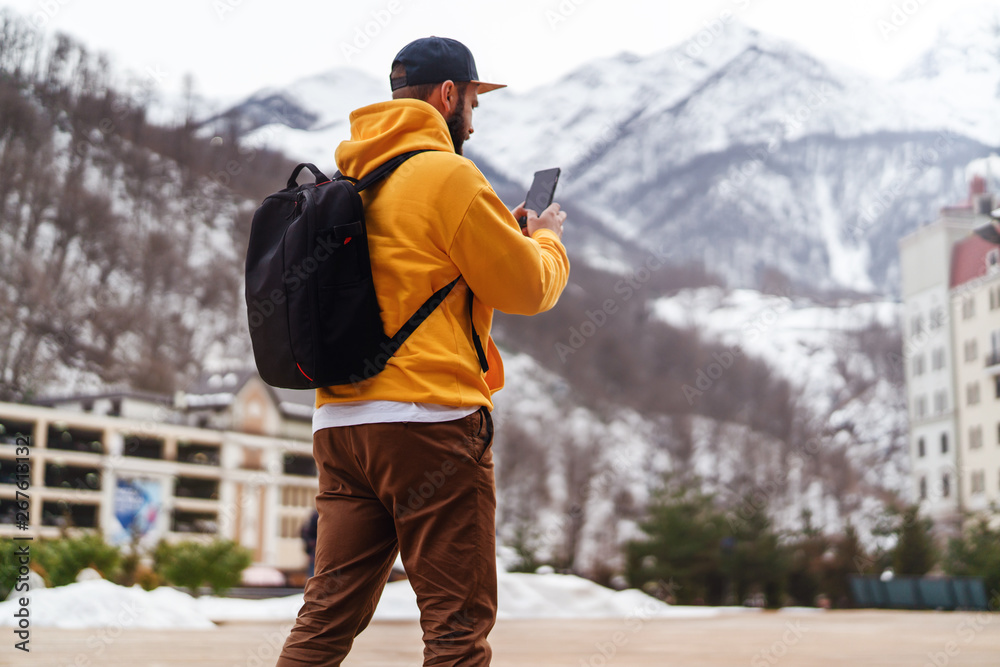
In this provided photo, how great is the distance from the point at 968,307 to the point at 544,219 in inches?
2405

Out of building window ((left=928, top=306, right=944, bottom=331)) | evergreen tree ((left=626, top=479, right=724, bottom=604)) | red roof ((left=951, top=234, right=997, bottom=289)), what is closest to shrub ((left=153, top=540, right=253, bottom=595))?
evergreen tree ((left=626, top=479, right=724, bottom=604))

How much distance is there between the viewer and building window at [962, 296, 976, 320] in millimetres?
57062

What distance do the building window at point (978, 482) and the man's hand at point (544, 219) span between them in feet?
185

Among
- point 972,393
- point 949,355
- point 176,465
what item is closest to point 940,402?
point 949,355

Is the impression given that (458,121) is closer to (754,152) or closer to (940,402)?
(940,402)

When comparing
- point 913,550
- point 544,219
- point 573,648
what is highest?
point 544,219

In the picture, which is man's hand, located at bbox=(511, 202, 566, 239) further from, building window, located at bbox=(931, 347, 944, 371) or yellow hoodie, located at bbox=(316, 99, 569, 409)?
building window, located at bbox=(931, 347, 944, 371)

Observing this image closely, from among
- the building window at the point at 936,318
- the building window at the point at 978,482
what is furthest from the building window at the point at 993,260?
the building window at the point at 978,482

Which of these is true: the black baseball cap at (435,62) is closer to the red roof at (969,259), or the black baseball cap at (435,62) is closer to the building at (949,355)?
the building at (949,355)

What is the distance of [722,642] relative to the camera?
23.4 ft

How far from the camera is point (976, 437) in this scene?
2169 inches

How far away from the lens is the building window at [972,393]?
183 ft

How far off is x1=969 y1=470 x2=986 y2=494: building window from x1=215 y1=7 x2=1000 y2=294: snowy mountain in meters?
69.6

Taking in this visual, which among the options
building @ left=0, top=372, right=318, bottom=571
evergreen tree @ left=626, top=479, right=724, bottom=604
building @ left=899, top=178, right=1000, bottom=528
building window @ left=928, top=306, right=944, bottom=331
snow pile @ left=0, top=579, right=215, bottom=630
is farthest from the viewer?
building window @ left=928, top=306, right=944, bottom=331
